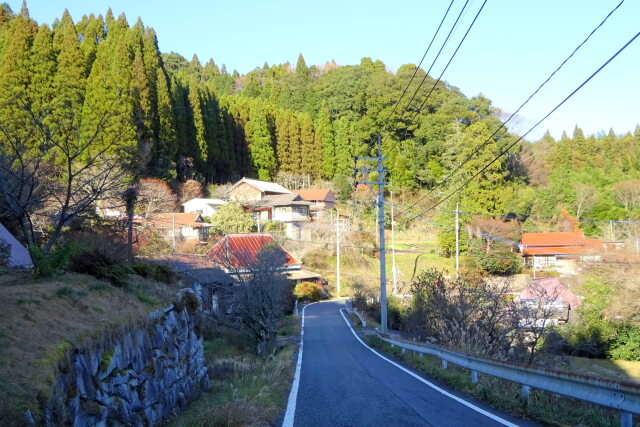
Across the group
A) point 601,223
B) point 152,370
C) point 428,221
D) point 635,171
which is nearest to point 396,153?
point 428,221

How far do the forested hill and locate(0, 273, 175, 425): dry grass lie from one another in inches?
897

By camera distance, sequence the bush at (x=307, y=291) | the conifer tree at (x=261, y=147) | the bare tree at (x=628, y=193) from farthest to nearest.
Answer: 1. the conifer tree at (x=261, y=147)
2. the bare tree at (x=628, y=193)
3. the bush at (x=307, y=291)

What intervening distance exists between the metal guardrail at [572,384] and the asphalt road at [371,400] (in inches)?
23.5

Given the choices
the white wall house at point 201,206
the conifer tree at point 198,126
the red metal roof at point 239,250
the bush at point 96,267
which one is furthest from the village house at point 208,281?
the conifer tree at point 198,126

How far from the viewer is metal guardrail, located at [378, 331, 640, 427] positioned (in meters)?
4.86

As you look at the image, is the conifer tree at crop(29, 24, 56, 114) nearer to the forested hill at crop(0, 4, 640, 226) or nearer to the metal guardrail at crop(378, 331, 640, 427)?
the forested hill at crop(0, 4, 640, 226)

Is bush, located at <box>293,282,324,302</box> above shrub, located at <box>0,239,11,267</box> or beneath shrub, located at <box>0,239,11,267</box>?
beneath

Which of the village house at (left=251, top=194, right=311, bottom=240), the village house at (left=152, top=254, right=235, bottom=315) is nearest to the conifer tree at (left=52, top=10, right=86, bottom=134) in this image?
the village house at (left=152, top=254, right=235, bottom=315)

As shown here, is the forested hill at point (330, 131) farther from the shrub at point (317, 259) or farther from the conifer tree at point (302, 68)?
the shrub at point (317, 259)

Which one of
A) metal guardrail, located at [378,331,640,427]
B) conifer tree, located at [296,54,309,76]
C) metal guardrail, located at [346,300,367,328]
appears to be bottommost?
metal guardrail, located at [346,300,367,328]

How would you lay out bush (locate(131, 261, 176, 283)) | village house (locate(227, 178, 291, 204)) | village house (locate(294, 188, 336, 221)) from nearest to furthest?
bush (locate(131, 261, 176, 283)) < village house (locate(227, 178, 291, 204)) < village house (locate(294, 188, 336, 221))

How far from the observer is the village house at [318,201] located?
191ft

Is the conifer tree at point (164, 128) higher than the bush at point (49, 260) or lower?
higher

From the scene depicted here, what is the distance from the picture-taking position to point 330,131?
71.8 m
